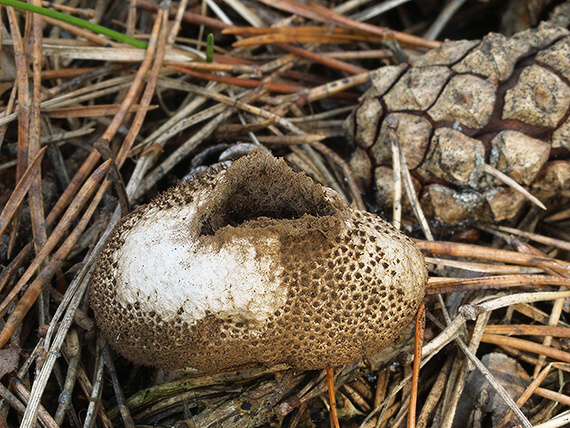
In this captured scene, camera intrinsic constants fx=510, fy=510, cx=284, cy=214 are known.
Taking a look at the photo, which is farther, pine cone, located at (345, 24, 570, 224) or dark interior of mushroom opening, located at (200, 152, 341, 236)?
pine cone, located at (345, 24, 570, 224)

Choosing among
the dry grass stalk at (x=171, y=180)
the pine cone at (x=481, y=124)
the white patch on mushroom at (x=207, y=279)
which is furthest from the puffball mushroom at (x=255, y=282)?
the pine cone at (x=481, y=124)

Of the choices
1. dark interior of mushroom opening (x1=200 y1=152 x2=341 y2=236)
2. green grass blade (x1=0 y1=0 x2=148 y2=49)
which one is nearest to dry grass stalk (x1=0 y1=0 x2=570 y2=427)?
green grass blade (x1=0 y1=0 x2=148 y2=49)

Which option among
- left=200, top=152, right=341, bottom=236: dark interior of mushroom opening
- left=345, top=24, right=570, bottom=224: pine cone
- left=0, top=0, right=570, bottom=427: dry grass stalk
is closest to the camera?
left=200, top=152, right=341, bottom=236: dark interior of mushroom opening

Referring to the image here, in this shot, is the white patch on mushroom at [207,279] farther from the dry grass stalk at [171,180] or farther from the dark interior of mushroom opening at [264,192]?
the dry grass stalk at [171,180]

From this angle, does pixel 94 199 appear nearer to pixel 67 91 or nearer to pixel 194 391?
pixel 67 91

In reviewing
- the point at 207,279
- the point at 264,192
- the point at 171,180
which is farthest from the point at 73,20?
the point at 207,279

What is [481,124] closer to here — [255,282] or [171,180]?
[255,282]

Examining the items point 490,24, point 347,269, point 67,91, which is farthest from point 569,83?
point 67,91

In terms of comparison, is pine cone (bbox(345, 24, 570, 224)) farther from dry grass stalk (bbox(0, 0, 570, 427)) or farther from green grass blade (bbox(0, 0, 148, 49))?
green grass blade (bbox(0, 0, 148, 49))
